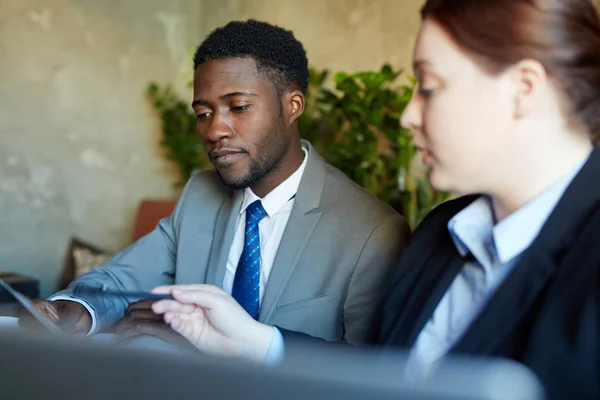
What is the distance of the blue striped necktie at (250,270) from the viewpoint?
149 cm

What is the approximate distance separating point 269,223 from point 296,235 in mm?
138

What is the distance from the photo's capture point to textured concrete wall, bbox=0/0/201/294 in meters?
2.99

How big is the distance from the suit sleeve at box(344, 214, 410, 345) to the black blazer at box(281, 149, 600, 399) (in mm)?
286

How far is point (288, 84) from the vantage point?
5.51ft

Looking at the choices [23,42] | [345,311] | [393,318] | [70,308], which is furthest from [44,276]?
[393,318]

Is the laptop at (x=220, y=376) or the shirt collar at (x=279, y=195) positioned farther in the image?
the shirt collar at (x=279, y=195)

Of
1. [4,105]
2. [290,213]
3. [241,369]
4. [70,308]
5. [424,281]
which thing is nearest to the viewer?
[241,369]

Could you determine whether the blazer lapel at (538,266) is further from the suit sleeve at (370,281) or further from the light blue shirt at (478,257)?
the suit sleeve at (370,281)

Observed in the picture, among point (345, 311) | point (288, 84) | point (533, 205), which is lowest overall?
point (345, 311)

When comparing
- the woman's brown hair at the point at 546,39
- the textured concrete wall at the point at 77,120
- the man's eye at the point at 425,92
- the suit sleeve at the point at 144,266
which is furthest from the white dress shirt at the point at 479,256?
the textured concrete wall at the point at 77,120

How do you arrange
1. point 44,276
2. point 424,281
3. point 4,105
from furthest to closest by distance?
point 44,276 < point 4,105 < point 424,281

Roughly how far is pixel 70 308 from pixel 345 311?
582mm

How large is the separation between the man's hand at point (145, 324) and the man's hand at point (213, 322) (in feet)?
0.07

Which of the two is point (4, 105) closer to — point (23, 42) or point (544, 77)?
point (23, 42)
